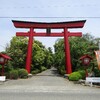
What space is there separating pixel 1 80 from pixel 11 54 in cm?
2375

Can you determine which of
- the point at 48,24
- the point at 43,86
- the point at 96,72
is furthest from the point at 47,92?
the point at 48,24

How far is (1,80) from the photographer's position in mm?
32312

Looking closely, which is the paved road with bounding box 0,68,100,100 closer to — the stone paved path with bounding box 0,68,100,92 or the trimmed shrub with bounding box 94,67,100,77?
the stone paved path with bounding box 0,68,100,92

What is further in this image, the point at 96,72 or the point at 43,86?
the point at 96,72

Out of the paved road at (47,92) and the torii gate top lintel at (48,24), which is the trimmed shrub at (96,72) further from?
the torii gate top lintel at (48,24)

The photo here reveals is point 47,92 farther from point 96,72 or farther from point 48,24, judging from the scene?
point 48,24

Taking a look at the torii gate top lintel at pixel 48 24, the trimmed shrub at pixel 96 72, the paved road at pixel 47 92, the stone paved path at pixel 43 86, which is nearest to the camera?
the paved road at pixel 47 92

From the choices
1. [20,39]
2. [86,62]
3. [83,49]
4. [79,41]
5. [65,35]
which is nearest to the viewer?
[86,62]

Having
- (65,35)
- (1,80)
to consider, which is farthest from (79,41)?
(1,80)

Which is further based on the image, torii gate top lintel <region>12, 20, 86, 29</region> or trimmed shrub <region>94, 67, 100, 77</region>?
torii gate top lintel <region>12, 20, 86, 29</region>

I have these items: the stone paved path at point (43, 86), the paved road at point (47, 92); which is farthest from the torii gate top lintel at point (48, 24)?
the paved road at point (47, 92)

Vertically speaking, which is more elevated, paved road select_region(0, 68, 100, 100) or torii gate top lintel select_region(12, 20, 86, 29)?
torii gate top lintel select_region(12, 20, 86, 29)

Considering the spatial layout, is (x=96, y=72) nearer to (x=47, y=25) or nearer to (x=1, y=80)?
(x=1, y=80)

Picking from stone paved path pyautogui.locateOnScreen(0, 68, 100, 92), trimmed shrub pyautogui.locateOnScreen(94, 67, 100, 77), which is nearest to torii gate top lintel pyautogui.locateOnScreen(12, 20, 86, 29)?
trimmed shrub pyautogui.locateOnScreen(94, 67, 100, 77)
